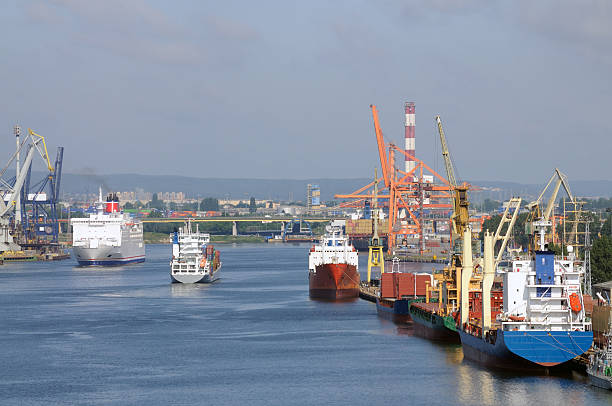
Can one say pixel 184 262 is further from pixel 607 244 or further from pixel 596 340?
pixel 596 340

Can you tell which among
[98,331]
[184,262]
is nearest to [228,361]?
[98,331]

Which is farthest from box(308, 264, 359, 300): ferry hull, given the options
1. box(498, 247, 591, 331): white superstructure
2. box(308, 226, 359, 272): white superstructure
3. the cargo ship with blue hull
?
box(498, 247, 591, 331): white superstructure

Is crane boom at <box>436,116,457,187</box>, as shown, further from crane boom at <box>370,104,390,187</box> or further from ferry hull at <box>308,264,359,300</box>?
crane boom at <box>370,104,390,187</box>

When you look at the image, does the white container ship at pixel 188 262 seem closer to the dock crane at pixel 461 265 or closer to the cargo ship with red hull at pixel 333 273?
the cargo ship with red hull at pixel 333 273

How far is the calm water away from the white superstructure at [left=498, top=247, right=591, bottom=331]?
6.86 ft

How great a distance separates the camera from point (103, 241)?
132500 millimetres

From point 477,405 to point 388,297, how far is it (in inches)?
1221

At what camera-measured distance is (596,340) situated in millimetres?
42000

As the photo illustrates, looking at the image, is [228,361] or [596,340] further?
[228,361]

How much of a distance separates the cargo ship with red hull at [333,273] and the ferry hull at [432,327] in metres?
20.0

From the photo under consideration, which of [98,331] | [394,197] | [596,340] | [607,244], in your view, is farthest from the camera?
[394,197]

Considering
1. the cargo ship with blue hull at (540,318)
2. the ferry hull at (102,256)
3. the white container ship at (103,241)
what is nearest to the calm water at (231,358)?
the cargo ship with blue hull at (540,318)

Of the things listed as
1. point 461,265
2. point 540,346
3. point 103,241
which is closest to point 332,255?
point 461,265

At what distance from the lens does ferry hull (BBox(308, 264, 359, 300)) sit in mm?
78312
